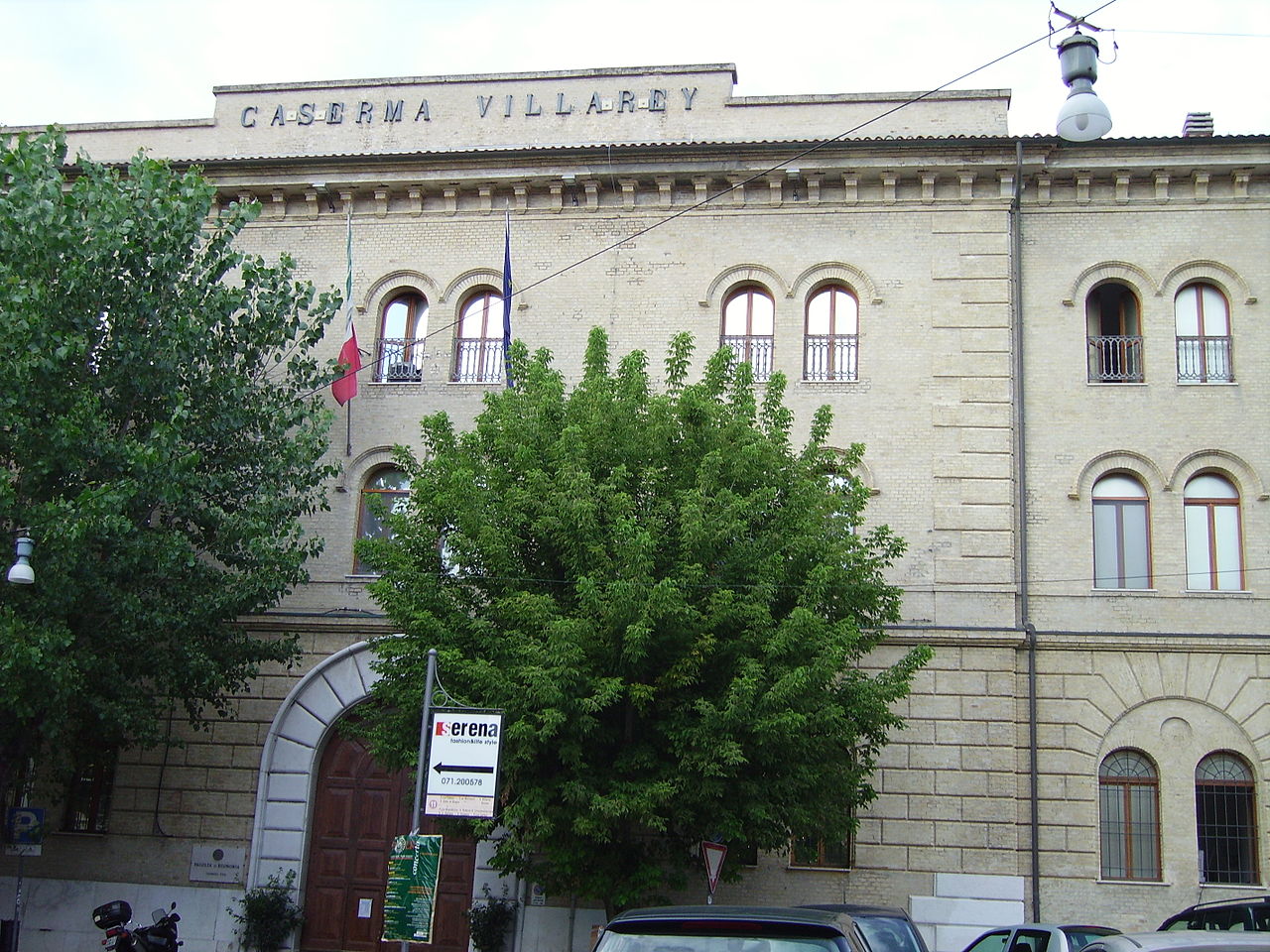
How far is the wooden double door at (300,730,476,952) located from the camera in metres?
20.4

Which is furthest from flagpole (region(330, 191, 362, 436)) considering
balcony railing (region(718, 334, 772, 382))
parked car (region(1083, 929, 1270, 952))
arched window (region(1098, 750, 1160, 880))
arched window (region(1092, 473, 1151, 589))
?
parked car (region(1083, 929, 1270, 952))

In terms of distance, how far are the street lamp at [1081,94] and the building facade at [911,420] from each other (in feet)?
14.8

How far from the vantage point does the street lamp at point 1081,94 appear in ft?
55.0

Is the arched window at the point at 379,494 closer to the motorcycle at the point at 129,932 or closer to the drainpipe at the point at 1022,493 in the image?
the motorcycle at the point at 129,932

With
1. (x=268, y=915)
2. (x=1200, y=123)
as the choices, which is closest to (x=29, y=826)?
(x=268, y=915)

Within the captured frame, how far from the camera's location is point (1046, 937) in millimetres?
13633

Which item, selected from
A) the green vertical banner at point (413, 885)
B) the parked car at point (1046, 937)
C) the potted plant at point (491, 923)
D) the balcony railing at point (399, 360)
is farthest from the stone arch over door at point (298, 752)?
the parked car at point (1046, 937)

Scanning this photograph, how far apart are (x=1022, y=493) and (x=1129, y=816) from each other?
485 cm

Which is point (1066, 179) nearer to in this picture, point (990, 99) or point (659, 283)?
point (990, 99)

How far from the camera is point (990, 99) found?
22.6m

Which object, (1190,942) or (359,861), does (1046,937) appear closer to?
(1190,942)

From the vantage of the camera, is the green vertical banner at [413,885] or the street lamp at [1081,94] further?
the street lamp at [1081,94]

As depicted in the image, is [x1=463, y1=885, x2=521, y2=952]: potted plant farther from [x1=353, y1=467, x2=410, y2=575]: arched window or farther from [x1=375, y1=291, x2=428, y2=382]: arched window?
[x1=375, y1=291, x2=428, y2=382]: arched window

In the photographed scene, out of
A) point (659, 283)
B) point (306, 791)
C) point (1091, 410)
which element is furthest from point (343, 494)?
point (1091, 410)
